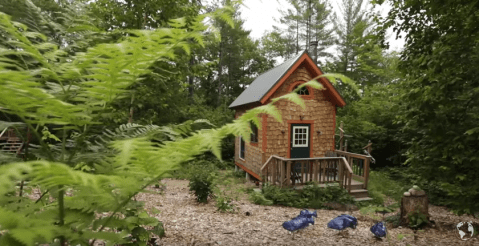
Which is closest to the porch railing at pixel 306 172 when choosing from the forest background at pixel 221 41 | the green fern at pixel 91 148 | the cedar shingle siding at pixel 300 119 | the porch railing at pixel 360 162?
Result: the porch railing at pixel 360 162

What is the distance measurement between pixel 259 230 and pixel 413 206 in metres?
2.95

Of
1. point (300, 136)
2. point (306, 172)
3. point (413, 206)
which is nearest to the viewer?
point (413, 206)

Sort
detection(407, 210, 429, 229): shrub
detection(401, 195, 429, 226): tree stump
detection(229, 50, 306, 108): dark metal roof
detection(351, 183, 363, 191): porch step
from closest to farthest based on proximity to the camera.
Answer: detection(407, 210, 429, 229): shrub → detection(401, 195, 429, 226): tree stump → detection(351, 183, 363, 191): porch step → detection(229, 50, 306, 108): dark metal roof

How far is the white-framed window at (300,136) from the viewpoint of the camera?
9156 millimetres

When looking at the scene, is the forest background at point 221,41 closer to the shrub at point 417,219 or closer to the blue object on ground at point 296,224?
the shrub at point 417,219

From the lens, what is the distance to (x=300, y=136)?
923 centimetres

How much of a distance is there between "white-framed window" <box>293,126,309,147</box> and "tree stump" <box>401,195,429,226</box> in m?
4.15

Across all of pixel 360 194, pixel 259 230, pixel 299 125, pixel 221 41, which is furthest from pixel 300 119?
pixel 221 41

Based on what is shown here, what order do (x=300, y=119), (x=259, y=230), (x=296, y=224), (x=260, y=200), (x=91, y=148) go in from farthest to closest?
1. (x=300, y=119)
2. (x=260, y=200)
3. (x=259, y=230)
4. (x=296, y=224)
5. (x=91, y=148)

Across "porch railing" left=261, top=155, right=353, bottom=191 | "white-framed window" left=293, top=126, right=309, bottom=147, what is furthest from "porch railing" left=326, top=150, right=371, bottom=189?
"white-framed window" left=293, top=126, right=309, bottom=147

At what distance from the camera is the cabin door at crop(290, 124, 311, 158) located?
9.12 m

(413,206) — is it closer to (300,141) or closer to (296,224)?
(296,224)

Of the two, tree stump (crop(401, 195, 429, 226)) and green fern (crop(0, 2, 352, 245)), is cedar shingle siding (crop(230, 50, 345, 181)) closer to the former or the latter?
tree stump (crop(401, 195, 429, 226))

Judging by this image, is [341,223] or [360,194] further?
[360,194]
